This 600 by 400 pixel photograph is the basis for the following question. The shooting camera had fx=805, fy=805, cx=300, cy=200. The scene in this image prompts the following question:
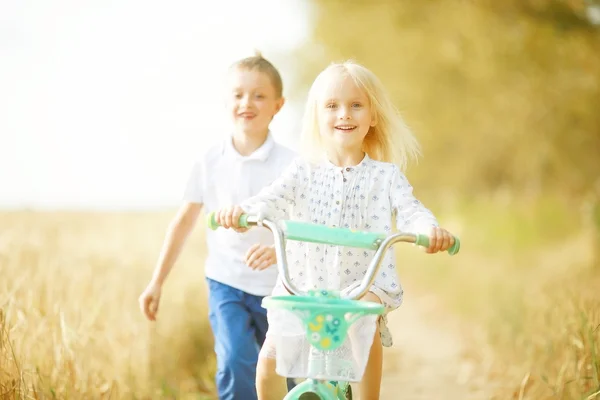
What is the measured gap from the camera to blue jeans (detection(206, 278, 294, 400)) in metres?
4.00

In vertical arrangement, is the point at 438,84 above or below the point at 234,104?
above

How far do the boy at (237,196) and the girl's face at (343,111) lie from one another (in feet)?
2.80

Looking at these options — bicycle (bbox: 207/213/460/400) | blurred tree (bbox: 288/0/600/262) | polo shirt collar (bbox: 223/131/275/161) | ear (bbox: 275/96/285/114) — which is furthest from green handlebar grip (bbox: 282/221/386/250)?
blurred tree (bbox: 288/0/600/262)

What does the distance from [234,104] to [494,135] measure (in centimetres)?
1179

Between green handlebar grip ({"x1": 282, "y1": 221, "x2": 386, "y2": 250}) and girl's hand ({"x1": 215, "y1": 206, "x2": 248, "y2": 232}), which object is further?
girl's hand ({"x1": 215, "y1": 206, "x2": 248, "y2": 232})

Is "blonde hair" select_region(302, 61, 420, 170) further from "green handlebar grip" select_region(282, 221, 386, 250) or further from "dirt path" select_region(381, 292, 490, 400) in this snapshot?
"dirt path" select_region(381, 292, 490, 400)

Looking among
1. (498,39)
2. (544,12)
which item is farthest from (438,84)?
(544,12)

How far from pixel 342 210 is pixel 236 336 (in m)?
0.99

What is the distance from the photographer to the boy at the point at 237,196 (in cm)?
425

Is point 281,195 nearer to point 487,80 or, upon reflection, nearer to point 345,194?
point 345,194

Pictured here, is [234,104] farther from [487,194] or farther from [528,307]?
[487,194]

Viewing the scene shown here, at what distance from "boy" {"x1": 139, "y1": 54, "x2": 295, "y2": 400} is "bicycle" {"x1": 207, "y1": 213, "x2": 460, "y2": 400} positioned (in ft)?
4.02

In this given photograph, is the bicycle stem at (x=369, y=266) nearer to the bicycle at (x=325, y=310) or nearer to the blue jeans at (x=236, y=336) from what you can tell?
the bicycle at (x=325, y=310)

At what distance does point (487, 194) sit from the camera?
53.4 ft
